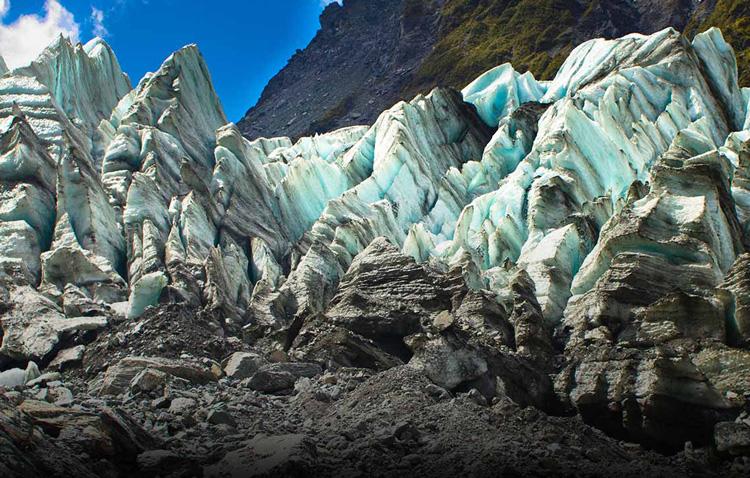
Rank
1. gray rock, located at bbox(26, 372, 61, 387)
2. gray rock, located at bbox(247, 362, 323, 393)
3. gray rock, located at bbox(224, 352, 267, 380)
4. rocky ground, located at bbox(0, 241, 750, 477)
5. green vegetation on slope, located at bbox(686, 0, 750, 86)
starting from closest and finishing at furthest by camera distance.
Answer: rocky ground, located at bbox(0, 241, 750, 477) < gray rock, located at bbox(26, 372, 61, 387) < gray rock, located at bbox(247, 362, 323, 393) < gray rock, located at bbox(224, 352, 267, 380) < green vegetation on slope, located at bbox(686, 0, 750, 86)

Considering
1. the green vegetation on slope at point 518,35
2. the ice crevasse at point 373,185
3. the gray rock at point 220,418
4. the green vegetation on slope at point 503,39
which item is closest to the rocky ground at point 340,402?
the gray rock at point 220,418

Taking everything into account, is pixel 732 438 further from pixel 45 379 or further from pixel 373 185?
pixel 373 185

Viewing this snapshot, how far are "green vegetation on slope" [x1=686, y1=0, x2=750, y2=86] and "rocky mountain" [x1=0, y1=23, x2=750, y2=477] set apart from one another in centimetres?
1532

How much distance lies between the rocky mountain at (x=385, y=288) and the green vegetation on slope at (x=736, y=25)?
15.3m

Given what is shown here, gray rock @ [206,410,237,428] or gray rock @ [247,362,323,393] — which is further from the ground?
gray rock @ [247,362,323,393]

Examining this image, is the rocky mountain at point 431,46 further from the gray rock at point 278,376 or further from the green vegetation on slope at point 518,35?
the gray rock at point 278,376

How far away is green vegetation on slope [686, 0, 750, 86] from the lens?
2260 inches

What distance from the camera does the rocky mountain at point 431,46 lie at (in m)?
81.5

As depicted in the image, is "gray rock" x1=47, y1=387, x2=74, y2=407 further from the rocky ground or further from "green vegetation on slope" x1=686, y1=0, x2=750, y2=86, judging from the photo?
"green vegetation on slope" x1=686, y1=0, x2=750, y2=86

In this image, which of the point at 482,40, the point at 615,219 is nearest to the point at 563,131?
the point at 615,219

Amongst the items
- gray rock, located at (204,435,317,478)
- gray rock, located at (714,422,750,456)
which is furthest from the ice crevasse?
gray rock, located at (204,435,317,478)

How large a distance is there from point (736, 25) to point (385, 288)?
57078 mm

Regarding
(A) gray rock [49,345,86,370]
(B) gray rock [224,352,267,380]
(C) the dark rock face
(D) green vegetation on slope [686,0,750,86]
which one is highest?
(C) the dark rock face

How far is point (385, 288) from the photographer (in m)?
22.0
